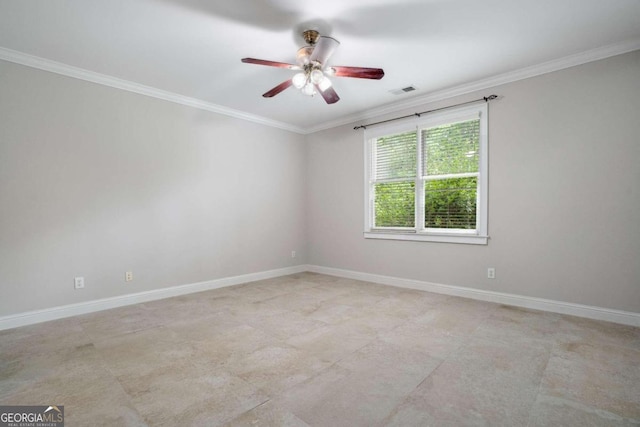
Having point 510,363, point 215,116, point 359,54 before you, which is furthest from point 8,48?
point 510,363

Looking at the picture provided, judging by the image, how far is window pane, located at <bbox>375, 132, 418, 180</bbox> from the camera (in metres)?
4.50

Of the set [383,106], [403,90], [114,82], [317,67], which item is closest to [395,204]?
[383,106]

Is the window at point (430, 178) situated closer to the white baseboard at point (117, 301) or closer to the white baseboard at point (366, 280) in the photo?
the white baseboard at point (366, 280)

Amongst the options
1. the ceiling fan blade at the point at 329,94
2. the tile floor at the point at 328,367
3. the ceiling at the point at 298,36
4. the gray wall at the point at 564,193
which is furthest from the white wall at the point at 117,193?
the gray wall at the point at 564,193

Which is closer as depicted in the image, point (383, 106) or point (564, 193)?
point (564, 193)

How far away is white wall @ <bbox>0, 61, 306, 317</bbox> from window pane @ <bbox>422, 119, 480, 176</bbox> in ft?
8.98

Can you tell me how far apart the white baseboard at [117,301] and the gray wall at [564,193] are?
2.97m

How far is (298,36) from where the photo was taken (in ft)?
9.21

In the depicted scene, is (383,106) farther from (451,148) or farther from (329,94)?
(329,94)

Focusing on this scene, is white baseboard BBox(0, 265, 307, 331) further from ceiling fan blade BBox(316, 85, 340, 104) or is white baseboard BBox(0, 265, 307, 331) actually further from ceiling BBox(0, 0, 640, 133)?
ceiling fan blade BBox(316, 85, 340, 104)

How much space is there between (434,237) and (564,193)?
60.4 inches

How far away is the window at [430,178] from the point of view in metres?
3.88

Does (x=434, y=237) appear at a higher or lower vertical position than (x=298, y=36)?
lower

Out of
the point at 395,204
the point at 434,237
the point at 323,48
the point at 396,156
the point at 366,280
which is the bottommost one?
the point at 366,280
